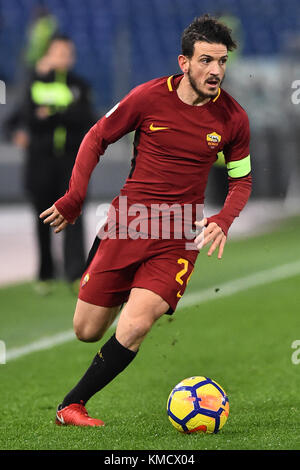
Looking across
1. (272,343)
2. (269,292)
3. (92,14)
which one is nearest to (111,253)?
(272,343)

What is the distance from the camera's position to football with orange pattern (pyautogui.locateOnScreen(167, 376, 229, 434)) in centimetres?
460

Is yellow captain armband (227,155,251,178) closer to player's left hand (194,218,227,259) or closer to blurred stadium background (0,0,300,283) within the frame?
player's left hand (194,218,227,259)

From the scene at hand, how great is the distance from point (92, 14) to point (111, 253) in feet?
53.5

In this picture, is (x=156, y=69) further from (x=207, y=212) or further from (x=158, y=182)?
(x=158, y=182)

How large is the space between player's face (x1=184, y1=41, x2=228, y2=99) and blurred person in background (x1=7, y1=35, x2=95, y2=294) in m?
4.90

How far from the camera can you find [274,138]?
18.1m

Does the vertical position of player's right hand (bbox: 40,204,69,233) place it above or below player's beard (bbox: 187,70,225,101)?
below

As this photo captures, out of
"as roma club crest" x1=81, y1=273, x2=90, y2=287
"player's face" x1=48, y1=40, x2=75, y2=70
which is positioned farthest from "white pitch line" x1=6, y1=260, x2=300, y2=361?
"player's face" x1=48, y1=40, x2=75, y2=70

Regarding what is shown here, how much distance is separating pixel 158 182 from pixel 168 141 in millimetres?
214

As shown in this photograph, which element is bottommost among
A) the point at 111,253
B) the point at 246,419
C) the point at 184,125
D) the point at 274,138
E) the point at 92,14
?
the point at 274,138

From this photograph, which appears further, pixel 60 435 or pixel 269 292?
pixel 269 292

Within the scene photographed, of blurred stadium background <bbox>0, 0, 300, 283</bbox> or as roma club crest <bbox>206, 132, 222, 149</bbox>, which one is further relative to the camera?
blurred stadium background <bbox>0, 0, 300, 283</bbox>

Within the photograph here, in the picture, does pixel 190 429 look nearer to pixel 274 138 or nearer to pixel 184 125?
pixel 184 125

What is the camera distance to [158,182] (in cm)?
500
